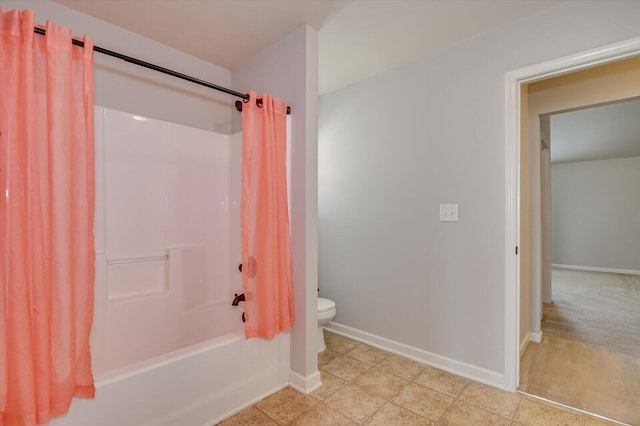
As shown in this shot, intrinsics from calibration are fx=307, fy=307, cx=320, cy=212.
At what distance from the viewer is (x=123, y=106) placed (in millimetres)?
2113

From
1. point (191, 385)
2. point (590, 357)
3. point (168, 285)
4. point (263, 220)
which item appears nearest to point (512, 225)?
point (590, 357)

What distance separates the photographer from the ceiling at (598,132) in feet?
12.1

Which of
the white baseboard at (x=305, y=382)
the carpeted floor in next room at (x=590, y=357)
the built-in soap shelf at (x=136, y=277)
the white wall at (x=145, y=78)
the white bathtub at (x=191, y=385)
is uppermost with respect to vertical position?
the white wall at (x=145, y=78)

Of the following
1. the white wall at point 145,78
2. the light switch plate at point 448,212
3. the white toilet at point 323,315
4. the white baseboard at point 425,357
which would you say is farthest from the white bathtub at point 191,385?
the white wall at point 145,78

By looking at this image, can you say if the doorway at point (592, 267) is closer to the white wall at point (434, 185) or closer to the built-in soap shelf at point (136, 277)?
the white wall at point (434, 185)

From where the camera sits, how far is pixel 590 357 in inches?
96.5

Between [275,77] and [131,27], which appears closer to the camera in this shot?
[131,27]

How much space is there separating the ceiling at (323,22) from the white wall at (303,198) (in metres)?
0.19

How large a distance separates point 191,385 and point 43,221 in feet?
3.36

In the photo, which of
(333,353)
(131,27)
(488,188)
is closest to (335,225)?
(333,353)

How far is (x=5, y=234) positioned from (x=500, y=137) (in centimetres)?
256

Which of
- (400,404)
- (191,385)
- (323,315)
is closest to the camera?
(191,385)

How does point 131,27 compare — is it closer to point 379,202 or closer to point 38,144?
point 38,144

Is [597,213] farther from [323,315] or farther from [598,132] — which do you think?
[323,315]
